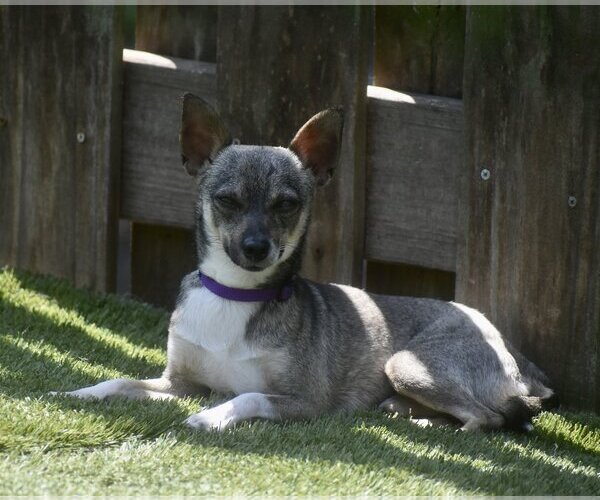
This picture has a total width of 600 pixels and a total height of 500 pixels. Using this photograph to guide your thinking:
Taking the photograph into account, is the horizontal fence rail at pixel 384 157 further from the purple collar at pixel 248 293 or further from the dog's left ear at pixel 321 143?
the purple collar at pixel 248 293

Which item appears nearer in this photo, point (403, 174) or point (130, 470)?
point (130, 470)

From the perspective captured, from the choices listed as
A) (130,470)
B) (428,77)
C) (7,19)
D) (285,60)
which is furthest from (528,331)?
(7,19)

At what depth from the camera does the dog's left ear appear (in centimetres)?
555

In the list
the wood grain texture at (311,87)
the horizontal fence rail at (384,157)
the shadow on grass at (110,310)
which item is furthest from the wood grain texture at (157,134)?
the shadow on grass at (110,310)

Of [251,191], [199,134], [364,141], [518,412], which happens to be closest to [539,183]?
[364,141]

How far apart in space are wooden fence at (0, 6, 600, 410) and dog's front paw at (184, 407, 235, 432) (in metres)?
1.85

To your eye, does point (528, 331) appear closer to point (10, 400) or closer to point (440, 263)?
point (440, 263)

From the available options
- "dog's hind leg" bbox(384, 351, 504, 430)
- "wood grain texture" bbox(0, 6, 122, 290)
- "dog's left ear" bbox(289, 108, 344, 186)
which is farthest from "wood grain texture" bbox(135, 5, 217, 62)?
"dog's hind leg" bbox(384, 351, 504, 430)

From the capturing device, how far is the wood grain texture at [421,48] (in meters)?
6.32

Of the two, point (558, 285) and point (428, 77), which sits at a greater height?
point (428, 77)

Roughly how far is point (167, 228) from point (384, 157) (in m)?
1.61

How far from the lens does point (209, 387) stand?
5.62 metres

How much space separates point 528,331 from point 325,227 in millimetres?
1356

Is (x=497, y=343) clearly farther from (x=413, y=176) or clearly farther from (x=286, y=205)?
(x=286, y=205)
